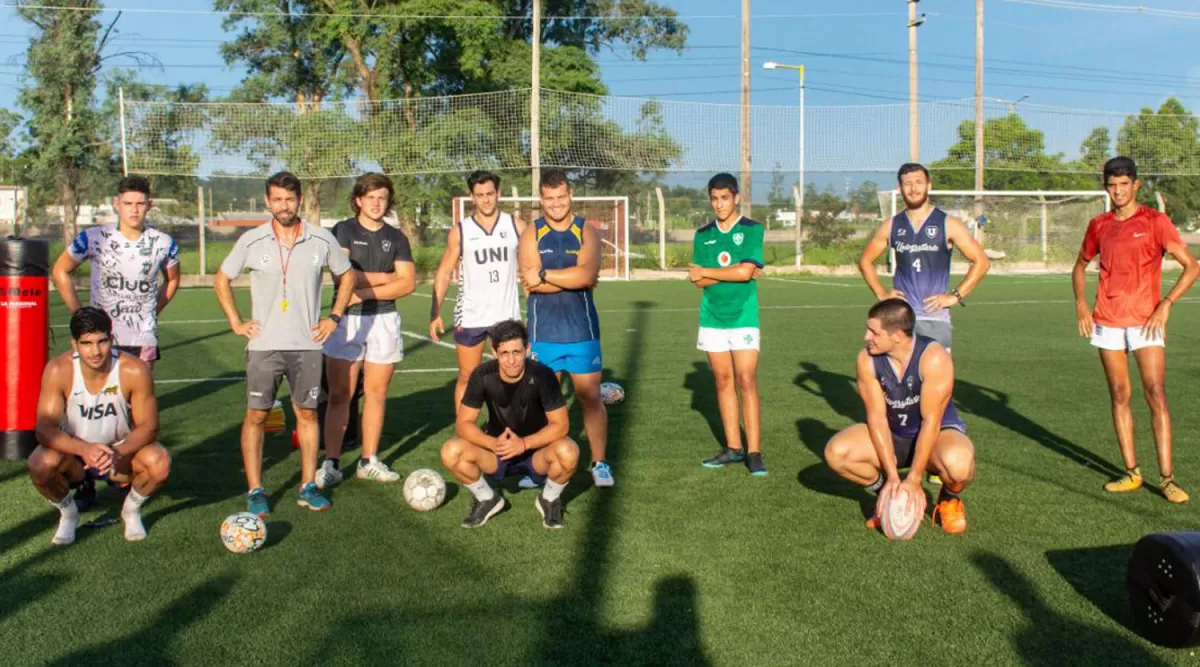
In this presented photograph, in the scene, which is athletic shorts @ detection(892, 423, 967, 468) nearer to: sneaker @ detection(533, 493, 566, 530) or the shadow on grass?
the shadow on grass

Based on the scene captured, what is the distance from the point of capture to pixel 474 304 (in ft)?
23.9

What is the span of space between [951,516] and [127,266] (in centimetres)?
537

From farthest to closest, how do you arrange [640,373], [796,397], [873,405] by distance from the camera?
[640,373], [796,397], [873,405]

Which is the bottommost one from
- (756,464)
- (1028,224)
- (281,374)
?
(756,464)

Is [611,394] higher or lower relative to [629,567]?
higher

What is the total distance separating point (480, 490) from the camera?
5961 mm

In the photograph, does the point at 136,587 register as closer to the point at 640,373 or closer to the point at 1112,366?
the point at 1112,366

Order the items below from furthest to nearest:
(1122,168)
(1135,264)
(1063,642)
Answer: (1135,264) < (1122,168) < (1063,642)

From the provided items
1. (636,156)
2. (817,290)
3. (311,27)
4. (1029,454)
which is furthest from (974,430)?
(311,27)

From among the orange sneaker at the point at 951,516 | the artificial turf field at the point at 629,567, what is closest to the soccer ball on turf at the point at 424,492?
the artificial turf field at the point at 629,567

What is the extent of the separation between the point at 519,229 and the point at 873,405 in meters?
2.81

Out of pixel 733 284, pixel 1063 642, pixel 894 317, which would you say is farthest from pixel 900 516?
pixel 733 284

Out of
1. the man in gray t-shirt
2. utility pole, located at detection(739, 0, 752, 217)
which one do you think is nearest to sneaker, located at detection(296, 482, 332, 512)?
the man in gray t-shirt

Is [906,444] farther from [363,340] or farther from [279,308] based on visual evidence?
[279,308]
